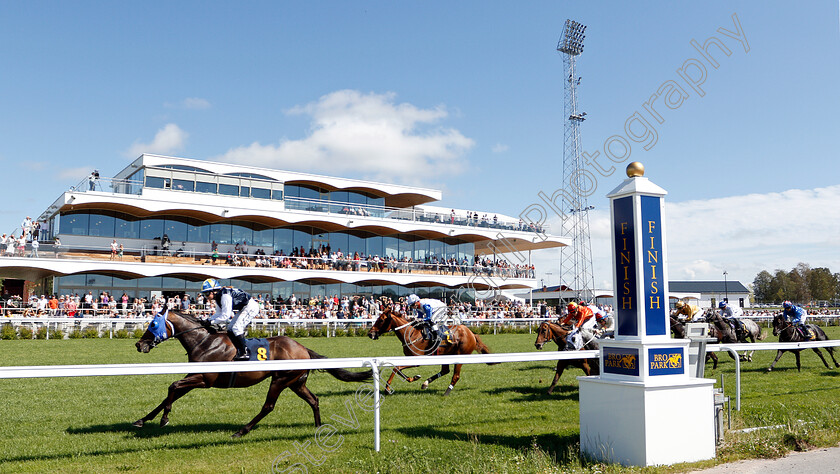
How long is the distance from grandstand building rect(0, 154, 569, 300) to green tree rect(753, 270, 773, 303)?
74479 mm

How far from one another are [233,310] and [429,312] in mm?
3781

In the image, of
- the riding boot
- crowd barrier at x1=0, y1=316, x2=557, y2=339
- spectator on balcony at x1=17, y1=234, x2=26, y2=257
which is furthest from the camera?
spectator on balcony at x1=17, y1=234, x2=26, y2=257

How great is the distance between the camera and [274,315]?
2627 centimetres

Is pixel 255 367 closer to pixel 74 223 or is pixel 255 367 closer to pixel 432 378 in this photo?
pixel 432 378

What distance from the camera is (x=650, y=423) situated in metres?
5.08

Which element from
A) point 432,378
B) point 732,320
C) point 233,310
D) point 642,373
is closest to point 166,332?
point 233,310

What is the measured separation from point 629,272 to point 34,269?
31612 millimetres

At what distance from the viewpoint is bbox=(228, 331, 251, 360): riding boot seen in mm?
6844

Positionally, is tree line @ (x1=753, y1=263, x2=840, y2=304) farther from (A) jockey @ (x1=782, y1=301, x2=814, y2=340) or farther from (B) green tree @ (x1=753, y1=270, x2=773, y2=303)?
(A) jockey @ (x1=782, y1=301, x2=814, y2=340)

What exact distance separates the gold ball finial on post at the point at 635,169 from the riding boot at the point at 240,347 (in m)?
4.39

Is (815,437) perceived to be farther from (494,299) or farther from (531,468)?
(494,299)

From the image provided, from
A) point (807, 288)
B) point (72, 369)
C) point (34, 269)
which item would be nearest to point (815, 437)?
point (72, 369)

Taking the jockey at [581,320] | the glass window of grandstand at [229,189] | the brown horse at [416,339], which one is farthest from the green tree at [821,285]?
the brown horse at [416,339]

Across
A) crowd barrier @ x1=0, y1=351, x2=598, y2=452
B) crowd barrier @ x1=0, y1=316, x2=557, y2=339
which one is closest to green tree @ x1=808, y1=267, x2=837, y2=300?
crowd barrier @ x1=0, y1=316, x2=557, y2=339
